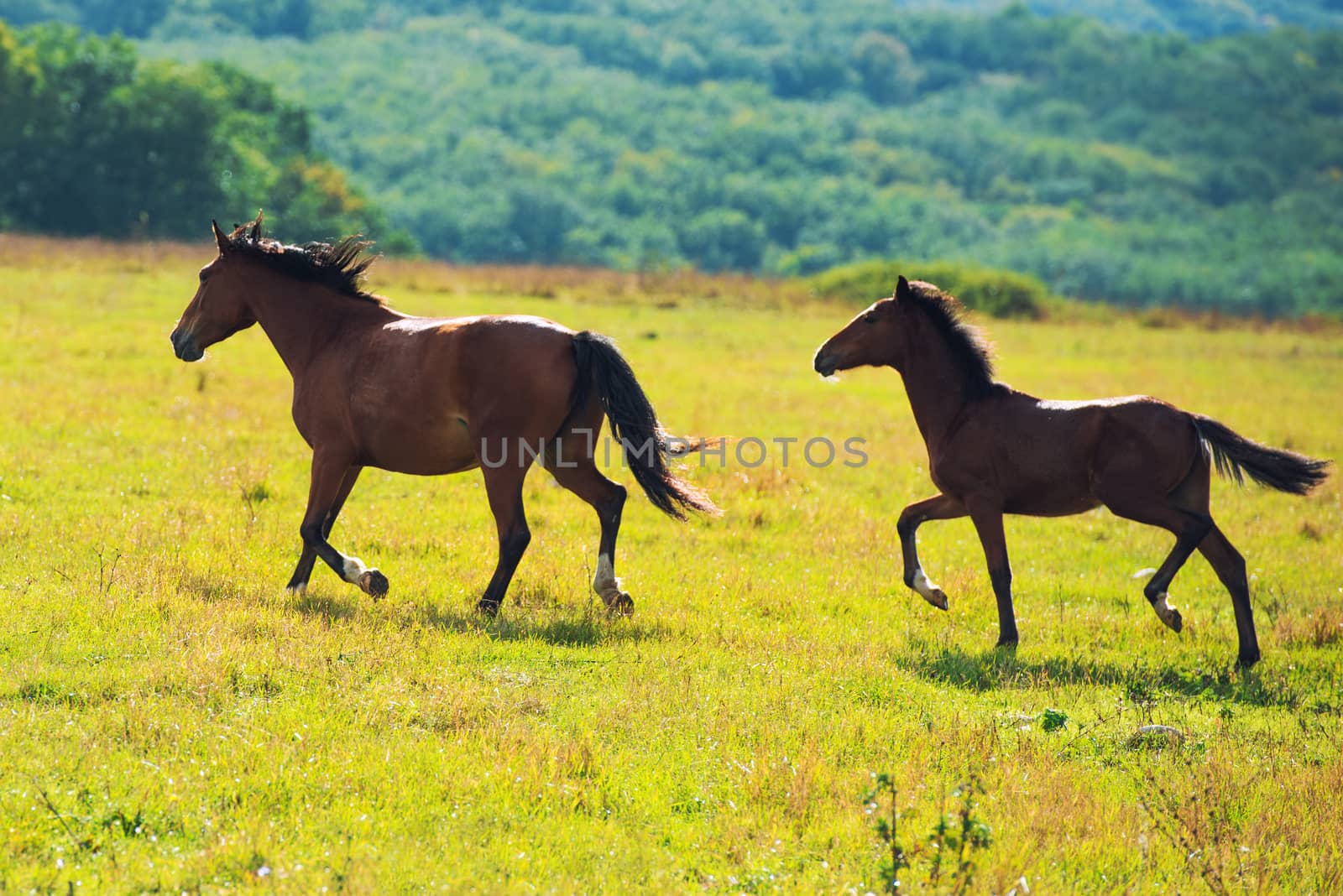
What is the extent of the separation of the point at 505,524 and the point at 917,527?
300 centimetres

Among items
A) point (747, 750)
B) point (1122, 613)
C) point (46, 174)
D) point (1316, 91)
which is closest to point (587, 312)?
point (1122, 613)

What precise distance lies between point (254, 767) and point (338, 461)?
3.57 meters

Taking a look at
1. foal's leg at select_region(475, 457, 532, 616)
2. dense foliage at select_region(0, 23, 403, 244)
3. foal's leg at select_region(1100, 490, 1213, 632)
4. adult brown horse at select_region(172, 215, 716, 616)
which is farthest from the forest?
foal's leg at select_region(1100, 490, 1213, 632)

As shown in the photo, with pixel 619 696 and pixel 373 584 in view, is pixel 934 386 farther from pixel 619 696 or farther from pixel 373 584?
pixel 373 584

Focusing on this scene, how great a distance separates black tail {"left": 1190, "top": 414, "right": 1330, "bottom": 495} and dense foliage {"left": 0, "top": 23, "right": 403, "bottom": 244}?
5656cm

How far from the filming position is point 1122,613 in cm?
1052

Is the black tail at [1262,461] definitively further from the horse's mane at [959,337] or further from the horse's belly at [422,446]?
the horse's belly at [422,446]

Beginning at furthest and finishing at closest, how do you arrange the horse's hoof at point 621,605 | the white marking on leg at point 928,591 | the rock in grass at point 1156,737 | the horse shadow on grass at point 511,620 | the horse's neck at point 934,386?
the horse's neck at point 934,386, the white marking on leg at point 928,591, the horse's hoof at point 621,605, the horse shadow on grass at point 511,620, the rock in grass at point 1156,737

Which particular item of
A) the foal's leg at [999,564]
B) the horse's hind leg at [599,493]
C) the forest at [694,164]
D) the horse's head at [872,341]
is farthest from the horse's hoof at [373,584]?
the forest at [694,164]

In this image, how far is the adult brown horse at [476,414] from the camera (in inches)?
352

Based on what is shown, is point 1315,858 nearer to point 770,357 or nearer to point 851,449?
point 851,449

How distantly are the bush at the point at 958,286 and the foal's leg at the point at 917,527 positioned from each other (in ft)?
113

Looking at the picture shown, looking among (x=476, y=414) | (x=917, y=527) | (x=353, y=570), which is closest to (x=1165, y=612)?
(x=917, y=527)

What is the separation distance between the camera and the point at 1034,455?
9.39 metres
